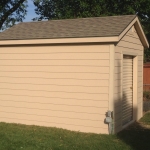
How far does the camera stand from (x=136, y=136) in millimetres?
9273

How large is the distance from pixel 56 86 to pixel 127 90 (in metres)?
2.72

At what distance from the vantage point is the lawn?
7844 millimetres

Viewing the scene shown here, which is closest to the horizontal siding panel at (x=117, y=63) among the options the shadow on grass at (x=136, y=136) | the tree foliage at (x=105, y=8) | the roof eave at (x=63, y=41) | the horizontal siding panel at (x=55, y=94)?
the roof eave at (x=63, y=41)

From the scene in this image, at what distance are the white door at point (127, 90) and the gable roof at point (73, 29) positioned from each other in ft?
4.40

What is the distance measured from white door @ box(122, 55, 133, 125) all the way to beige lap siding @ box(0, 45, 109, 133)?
1750 mm

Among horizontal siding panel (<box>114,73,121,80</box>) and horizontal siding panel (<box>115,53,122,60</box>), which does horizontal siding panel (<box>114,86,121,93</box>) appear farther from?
horizontal siding panel (<box>115,53,122,60</box>)

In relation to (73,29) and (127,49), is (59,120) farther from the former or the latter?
(127,49)

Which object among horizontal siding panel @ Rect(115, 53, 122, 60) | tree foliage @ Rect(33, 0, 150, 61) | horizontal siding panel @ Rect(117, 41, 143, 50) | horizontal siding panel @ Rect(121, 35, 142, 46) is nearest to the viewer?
horizontal siding panel @ Rect(115, 53, 122, 60)

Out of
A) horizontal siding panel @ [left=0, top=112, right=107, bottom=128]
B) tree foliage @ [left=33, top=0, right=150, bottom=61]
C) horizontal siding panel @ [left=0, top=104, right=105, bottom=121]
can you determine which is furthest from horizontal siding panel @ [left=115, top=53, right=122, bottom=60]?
tree foliage @ [left=33, top=0, right=150, bottom=61]

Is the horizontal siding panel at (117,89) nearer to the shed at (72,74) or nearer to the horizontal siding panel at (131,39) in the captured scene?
the shed at (72,74)

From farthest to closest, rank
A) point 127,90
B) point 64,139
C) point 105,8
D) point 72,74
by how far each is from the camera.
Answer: point 105,8, point 127,90, point 72,74, point 64,139

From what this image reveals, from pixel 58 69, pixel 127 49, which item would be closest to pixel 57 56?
pixel 58 69

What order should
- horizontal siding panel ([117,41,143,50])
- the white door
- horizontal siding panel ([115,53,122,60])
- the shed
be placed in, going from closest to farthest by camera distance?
1. the shed
2. horizontal siding panel ([115,53,122,60])
3. horizontal siding panel ([117,41,143,50])
4. the white door

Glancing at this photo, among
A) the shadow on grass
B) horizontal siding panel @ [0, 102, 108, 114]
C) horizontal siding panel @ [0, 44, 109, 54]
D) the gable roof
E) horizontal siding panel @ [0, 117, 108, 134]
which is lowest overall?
the shadow on grass
